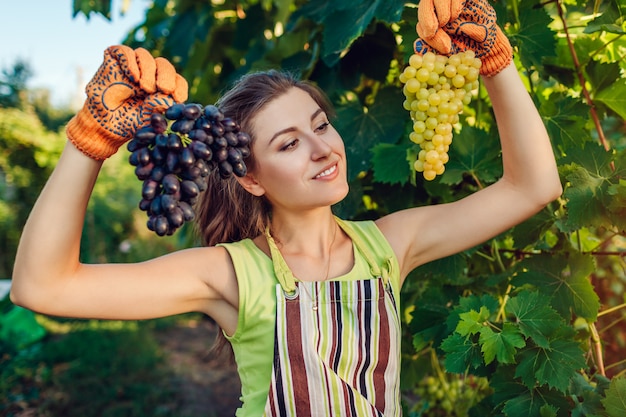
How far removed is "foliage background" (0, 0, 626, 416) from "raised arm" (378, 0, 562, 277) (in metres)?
0.10

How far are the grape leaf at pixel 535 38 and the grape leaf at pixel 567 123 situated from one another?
0.16 metres

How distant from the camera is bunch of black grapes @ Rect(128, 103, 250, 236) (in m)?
1.15

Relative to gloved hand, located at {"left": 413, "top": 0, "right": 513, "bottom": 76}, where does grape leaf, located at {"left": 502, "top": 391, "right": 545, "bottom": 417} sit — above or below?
below

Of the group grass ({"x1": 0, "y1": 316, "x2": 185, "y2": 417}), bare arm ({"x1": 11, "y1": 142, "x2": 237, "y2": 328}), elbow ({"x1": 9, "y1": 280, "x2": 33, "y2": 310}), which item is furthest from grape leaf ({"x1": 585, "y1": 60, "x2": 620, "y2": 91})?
grass ({"x1": 0, "y1": 316, "x2": 185, "y2": 417})

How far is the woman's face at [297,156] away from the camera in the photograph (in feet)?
5.12

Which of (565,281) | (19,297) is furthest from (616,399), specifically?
(19,297)

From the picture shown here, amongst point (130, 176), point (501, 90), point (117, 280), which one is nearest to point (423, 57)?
point (501, 90)

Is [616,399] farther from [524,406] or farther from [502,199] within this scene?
[502,199]

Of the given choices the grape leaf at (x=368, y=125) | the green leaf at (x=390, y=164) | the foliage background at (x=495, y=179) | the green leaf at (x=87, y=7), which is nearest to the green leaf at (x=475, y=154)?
the foliage background at (x=495, y=179)

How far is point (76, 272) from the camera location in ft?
4.41

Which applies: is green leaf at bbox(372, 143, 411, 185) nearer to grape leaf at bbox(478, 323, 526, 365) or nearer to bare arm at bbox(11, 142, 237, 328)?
grape leaf at bbox(478, 323, 526, 365)

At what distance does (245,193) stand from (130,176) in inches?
407

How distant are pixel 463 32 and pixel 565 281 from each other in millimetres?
778

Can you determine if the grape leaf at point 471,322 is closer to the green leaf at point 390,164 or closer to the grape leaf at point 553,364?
the grape leaf at point 553,364
